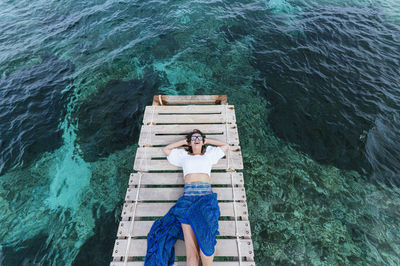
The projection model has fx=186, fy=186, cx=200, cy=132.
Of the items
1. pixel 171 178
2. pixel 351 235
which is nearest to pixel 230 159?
pixel 171 178

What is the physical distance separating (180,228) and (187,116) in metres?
4.44

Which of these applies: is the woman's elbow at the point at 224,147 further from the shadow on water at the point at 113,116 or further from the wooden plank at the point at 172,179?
the shadow on water at the point at 113,116

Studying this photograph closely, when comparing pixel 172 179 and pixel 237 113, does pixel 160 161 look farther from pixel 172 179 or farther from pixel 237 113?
pixel 237 113

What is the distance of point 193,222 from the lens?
182 inches

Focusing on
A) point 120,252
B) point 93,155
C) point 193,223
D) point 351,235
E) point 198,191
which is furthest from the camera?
point 93,155

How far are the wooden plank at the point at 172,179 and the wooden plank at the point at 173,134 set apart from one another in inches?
50.9

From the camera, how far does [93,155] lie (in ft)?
27.8

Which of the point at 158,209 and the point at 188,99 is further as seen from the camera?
the point at 188,99

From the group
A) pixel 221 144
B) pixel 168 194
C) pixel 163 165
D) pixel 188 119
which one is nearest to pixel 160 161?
pixel 163 165

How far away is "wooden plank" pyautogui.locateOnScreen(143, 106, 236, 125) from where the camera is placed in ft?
25.6

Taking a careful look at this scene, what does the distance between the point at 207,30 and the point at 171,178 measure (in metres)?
13.0

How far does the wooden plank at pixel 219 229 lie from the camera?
5176 millimetres

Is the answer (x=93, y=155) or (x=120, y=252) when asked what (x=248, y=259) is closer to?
(x=120, y=252)

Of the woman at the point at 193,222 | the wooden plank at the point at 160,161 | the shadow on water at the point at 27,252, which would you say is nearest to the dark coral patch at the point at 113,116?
the wooden plank at the point at 160,161
